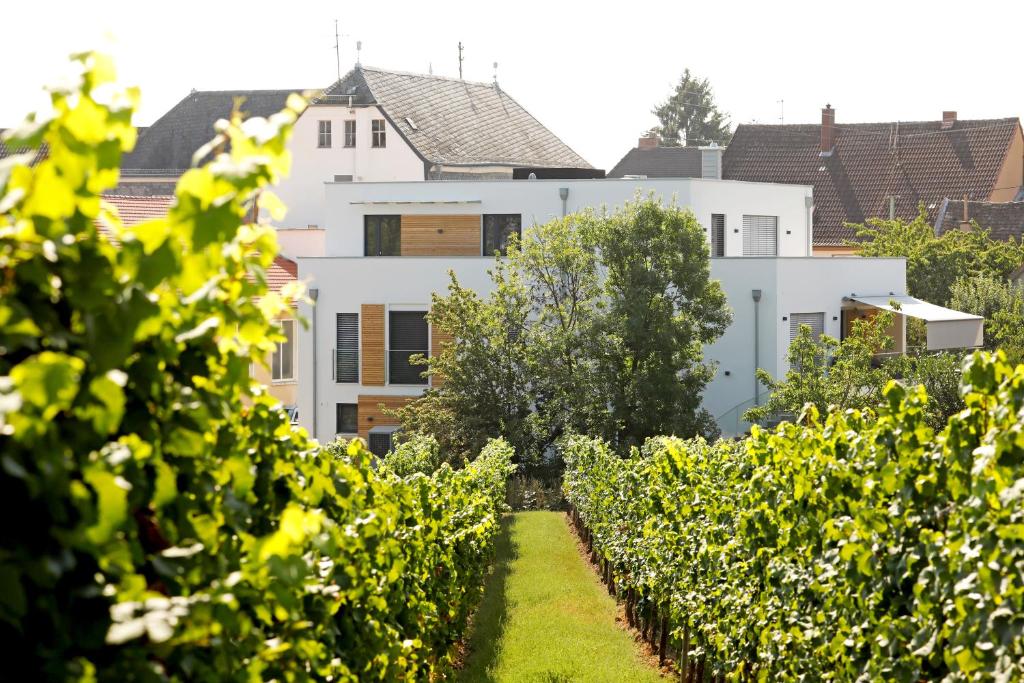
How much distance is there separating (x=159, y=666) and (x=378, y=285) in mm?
35477

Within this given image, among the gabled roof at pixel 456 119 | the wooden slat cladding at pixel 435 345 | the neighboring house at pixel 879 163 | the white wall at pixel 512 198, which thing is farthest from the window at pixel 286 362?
the neighboring house at pixel 879 163

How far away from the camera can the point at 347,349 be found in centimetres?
3859

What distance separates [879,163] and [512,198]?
30.3 m

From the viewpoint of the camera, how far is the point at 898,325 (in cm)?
4047

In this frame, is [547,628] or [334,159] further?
[334,159]

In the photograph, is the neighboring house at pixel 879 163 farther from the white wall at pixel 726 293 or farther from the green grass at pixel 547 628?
the green grass at pixel 547 628

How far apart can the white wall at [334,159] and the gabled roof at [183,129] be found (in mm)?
12815

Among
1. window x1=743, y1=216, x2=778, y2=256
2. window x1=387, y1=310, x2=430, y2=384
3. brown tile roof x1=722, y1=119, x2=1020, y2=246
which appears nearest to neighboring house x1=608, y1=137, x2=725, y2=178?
brown tile roof x1=722, y1=119, x2=1020, y2=246

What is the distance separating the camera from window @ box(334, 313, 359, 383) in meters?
38.4

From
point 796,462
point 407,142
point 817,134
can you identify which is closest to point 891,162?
point 817,134

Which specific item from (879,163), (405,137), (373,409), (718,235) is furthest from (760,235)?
(879,163)

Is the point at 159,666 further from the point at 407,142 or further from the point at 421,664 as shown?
the point at 407,142

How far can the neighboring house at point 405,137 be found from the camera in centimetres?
5538

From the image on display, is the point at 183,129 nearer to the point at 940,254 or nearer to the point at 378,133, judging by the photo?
the point at 378,133
